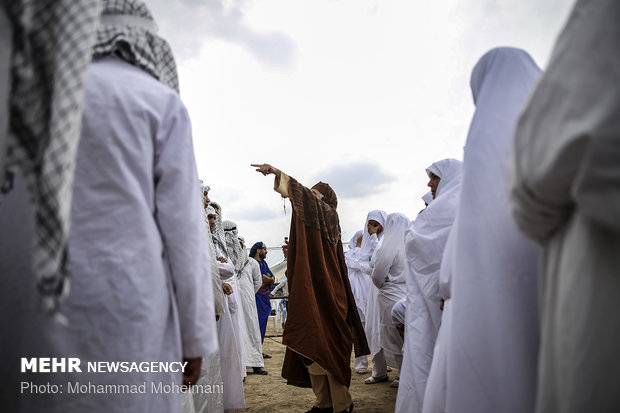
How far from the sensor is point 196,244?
1.49 metres

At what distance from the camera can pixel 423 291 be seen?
3.11 m

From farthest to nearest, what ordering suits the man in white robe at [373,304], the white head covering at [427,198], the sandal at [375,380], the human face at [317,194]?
1. the man in white robe at [373,304]
2. the sandal at [375,380]
3. the white head covering at [427,198]
4. the human face at [317,194]

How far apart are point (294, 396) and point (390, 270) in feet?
6.62

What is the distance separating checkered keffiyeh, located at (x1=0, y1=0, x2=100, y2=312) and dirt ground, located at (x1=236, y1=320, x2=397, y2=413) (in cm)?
406

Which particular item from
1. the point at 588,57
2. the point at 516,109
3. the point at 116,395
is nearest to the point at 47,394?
the point at 116,395

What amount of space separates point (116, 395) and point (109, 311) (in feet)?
0.88

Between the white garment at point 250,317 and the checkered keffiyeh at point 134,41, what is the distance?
19.2ft

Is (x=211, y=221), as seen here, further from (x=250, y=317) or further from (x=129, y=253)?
(x=129, y=253)

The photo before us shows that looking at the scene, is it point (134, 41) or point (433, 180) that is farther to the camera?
point (433, 180)

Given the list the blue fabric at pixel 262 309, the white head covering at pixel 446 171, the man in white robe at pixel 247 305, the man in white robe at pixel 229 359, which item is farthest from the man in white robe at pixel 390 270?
the blue fabric at pixel 262 309

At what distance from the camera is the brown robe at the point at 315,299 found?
12.1 ft

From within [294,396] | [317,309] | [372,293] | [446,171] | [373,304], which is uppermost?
[446,171]

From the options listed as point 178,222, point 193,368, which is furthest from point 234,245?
point 178,222

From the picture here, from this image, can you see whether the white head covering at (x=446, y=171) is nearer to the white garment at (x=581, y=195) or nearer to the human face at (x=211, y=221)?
the white garment at (x=581, y=195)
